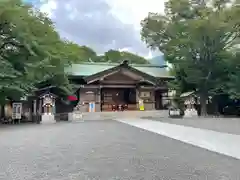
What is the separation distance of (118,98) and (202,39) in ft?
30.3

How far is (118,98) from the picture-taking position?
25969 millimetres

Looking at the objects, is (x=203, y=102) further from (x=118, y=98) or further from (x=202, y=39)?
(x=118, y=98)

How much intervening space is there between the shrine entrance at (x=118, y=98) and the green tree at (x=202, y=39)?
4.90 metres

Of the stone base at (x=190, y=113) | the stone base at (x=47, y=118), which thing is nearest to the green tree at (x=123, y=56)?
the stone base at (x=190, y=113)

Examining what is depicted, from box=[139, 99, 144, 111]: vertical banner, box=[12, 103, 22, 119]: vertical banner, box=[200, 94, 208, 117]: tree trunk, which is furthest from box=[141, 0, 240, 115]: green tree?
box=[12, 103, 22, 119]: vertical banner

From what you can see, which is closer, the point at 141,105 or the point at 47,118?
the point at 47,118

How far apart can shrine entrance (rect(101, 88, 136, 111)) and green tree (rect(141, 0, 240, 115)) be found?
193 inches

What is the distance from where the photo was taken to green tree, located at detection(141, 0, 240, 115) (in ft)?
67.2

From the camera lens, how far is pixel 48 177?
4.29m

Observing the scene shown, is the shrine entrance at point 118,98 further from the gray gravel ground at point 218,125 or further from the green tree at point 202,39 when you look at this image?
the gray gravel ground at point 218,125

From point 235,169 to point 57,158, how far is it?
11.3 ft

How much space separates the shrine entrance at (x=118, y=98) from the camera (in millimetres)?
24125

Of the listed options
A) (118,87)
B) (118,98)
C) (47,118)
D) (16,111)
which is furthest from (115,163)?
(118,98)

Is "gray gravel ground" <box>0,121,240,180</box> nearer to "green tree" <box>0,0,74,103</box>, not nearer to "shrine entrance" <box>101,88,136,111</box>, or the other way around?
"green tree" <box>0,0,74,103</box>
